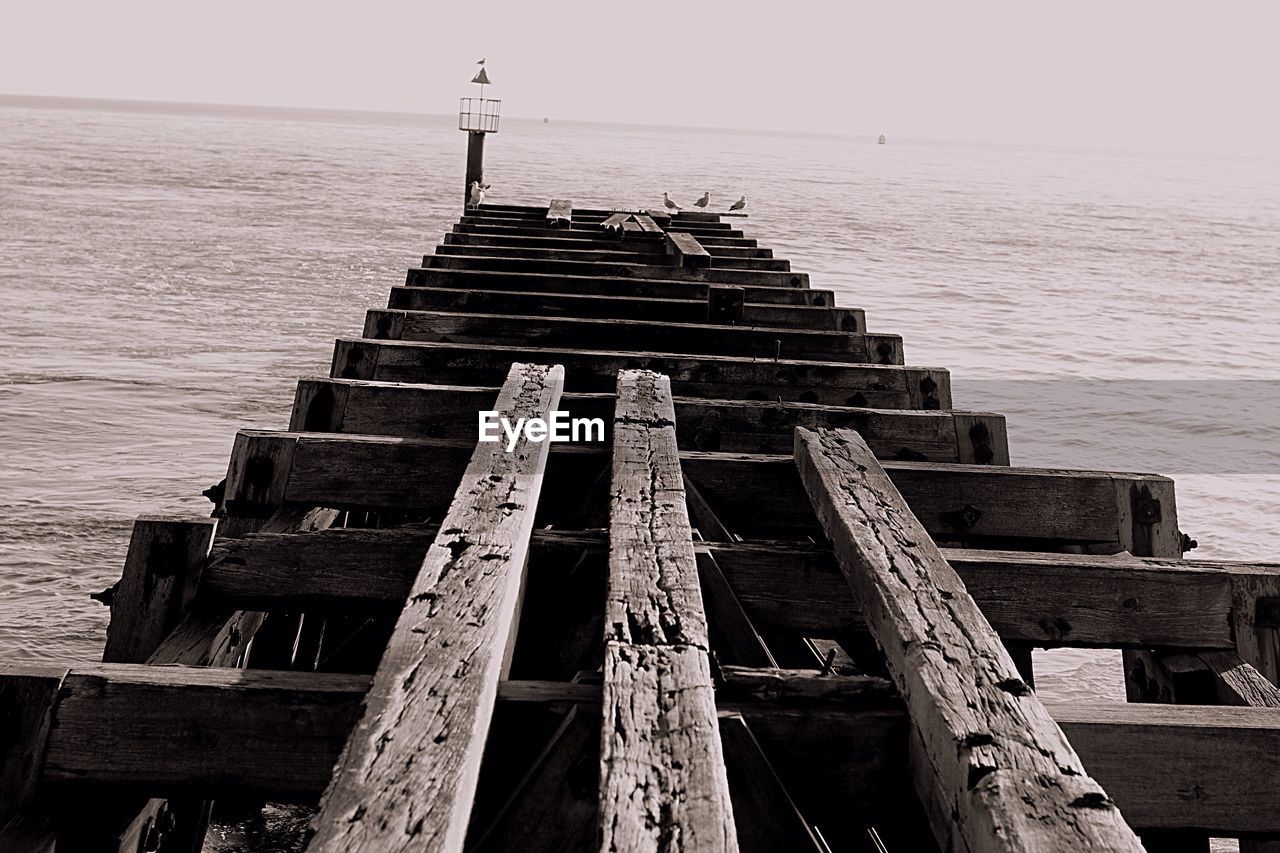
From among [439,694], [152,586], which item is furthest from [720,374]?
[439,694]

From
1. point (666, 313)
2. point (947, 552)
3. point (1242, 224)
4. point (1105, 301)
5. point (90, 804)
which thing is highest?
point (1242, 224)

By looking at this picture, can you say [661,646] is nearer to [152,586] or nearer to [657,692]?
[657,692]

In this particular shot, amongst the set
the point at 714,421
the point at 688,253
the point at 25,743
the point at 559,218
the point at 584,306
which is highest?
the point at 559,218

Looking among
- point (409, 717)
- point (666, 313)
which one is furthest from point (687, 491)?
point (666, 313)

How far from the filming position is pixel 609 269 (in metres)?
6.61

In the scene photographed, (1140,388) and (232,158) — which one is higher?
(232,158)

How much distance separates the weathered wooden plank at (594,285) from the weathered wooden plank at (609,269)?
397 mm

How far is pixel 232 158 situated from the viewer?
56625 millimetres

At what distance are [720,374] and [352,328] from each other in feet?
39.0

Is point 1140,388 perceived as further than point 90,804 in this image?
Yes

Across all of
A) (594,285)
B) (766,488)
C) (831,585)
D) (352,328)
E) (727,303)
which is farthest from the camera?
(352,328)

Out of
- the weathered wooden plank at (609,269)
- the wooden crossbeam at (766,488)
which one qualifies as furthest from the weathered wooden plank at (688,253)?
the wooden crossbeam at (766,488)

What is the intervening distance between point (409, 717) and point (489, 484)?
1.02 metres

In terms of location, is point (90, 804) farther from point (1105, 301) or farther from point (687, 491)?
point (1105, 301)
